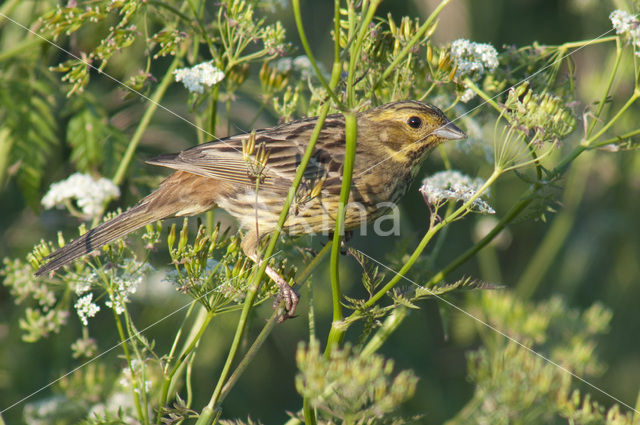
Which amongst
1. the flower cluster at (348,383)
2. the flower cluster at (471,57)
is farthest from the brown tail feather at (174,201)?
the flower cluster at (348,383)

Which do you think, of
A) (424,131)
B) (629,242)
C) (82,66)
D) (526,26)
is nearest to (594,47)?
(526,26)

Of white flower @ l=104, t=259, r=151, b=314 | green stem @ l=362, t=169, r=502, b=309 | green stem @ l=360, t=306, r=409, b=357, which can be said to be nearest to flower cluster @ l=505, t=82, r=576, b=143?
green stem @ l=362, t=169, r=502, b=309

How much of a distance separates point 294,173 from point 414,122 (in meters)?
0.68

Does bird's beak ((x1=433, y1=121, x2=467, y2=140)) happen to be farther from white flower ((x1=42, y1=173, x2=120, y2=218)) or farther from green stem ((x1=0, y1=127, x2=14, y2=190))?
green stem ((x1=0, y1=127, x2=14, y2=190))

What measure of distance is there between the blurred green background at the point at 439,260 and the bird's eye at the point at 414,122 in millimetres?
578

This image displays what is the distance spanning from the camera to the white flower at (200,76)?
3.06 m

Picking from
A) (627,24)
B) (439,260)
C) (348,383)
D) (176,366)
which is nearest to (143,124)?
(176,366)

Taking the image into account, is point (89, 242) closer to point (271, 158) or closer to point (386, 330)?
point (271, 158)

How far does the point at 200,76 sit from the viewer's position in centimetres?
310

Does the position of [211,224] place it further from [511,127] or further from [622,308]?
[622,308]

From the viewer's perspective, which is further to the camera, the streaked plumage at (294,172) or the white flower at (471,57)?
the streaked plumage at (294,172)

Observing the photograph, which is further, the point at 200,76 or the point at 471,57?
the point at 200,76

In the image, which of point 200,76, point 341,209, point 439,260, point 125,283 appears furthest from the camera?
point 439,260

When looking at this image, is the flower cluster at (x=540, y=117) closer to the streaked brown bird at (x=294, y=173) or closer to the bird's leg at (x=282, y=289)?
the streaked brown bird at (x=294, y=173)
